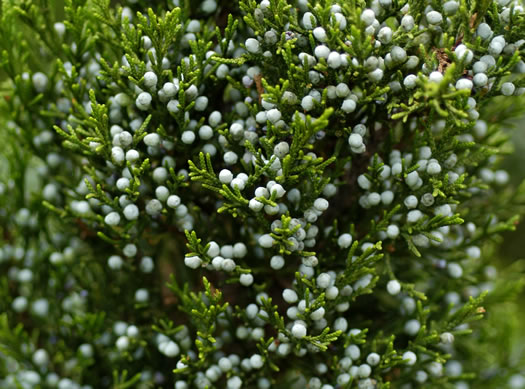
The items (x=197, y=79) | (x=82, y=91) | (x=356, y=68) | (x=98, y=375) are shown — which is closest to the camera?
(x=356, y=68)

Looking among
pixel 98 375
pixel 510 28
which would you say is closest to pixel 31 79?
pixel 98 375

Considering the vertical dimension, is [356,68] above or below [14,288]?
above

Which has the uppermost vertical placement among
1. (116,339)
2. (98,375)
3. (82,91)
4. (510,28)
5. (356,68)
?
(510,28)

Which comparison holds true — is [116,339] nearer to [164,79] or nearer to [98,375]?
[98,375]

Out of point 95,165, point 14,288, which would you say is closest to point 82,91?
point 95,165

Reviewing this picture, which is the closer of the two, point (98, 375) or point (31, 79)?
point (31, 79)

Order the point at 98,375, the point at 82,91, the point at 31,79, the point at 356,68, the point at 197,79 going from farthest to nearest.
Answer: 1. the point at 98,375
2. the point at 31,79
3. the point at 82,91
4. the point at 197,79
5. the point at 356,68
